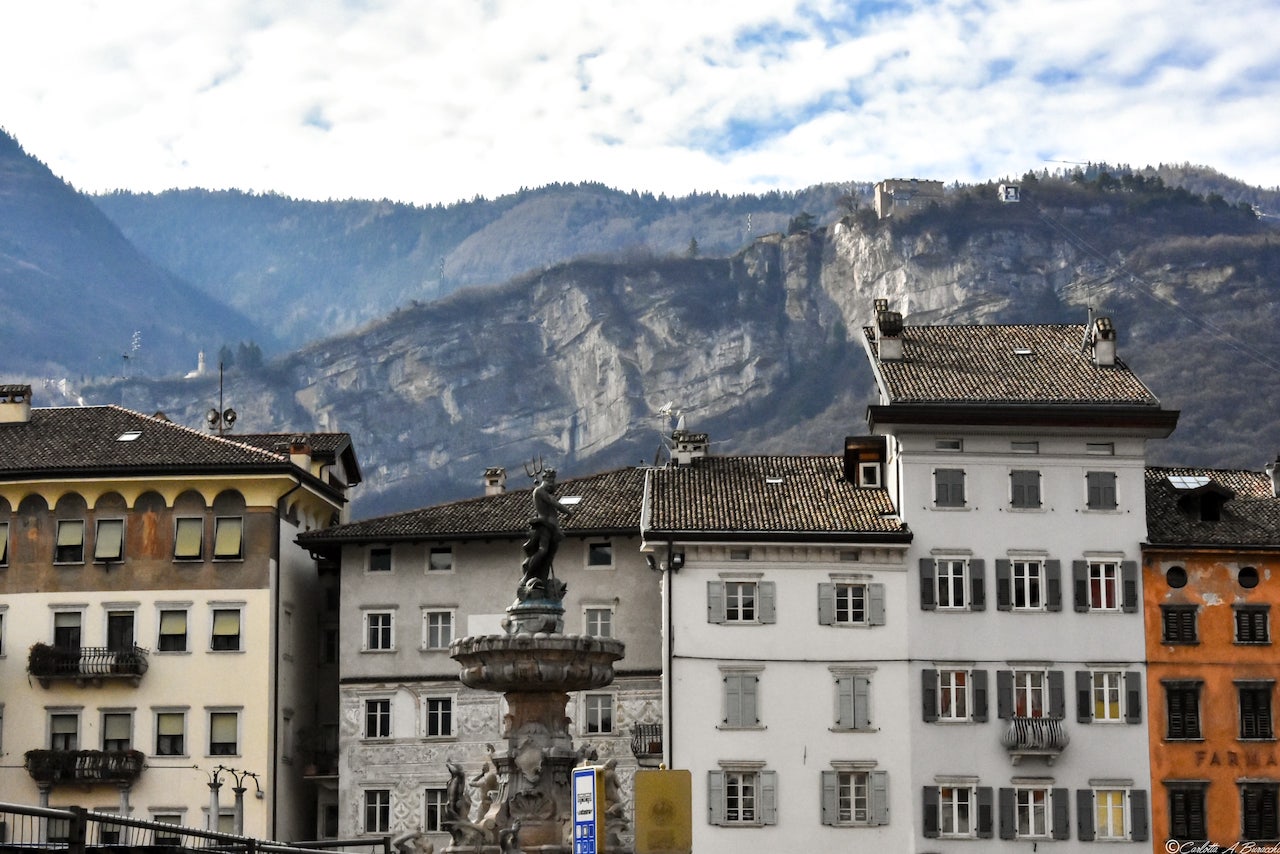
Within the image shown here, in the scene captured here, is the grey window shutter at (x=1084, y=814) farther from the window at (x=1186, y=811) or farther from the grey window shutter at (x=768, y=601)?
the grey window shutter at (x=768, y=601)

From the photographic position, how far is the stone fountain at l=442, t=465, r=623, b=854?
38312mm

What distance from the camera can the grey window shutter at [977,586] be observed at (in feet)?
210

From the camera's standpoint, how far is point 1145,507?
65.2 metres

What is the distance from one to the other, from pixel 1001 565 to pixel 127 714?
85.7 feet

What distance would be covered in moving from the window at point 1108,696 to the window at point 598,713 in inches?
529

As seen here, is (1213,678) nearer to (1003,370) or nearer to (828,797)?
(1003,370)

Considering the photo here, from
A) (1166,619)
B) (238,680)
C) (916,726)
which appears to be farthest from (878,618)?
(238,680)

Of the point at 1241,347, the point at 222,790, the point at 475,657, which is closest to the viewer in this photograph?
the point at 475,657

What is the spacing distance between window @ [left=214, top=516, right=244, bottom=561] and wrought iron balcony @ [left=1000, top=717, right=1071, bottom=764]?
76.9 feet

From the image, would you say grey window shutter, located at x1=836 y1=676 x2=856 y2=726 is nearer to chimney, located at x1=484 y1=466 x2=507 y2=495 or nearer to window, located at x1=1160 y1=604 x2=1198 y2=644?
window, located at x1=1160 y1=604 x2=1198 y2=644

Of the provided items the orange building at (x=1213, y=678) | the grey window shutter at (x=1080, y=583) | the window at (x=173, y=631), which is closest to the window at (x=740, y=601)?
the grey window shutter at (x=1080, y=583)

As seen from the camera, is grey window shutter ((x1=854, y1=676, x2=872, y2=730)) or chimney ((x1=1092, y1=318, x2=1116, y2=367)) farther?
chimney ((x1=1092, y1=318, x2=1116, y2=367))

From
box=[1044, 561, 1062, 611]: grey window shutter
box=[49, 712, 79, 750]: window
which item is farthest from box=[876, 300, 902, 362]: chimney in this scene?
box=[49, 712, 79, 750]: window

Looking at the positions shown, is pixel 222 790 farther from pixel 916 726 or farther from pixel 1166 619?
pixel 1166 619
